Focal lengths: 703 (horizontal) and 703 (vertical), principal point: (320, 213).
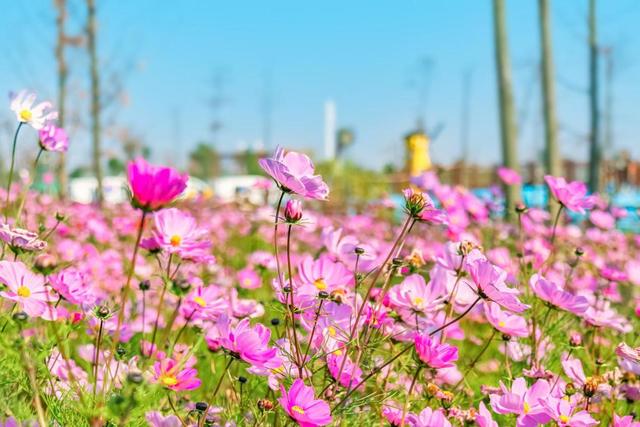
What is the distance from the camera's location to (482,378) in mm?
2285

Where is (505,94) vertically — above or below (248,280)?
above

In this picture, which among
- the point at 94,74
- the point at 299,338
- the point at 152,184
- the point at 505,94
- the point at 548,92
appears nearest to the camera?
the point at 152,184

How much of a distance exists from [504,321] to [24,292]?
33.5 inches

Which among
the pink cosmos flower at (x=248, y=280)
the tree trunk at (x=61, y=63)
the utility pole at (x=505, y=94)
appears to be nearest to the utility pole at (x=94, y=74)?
the tree trunk at (x=61, y=63)

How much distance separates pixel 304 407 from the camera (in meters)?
0.97

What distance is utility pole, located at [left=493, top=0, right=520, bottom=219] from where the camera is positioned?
20.6 feet

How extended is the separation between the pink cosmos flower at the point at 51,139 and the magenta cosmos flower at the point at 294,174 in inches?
27.6

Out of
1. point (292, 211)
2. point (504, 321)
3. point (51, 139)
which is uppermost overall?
point (51, 139)

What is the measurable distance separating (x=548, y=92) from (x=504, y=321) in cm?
Result: 592

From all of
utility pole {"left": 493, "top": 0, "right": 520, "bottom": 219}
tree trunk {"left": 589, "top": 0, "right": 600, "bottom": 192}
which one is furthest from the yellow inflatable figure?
utility pole {"left": 493, "top": 0, "right": 520, "bottom": 219}

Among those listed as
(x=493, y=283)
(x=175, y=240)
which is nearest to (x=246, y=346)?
(x=175, y=240)

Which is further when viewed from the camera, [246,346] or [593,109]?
[593,109]

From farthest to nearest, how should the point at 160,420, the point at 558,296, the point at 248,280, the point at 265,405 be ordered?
the point at 248,280 < the point at 558,296 < the point at 265,405 < the point at 160,420

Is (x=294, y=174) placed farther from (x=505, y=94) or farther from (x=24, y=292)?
(x=505, y=94)
